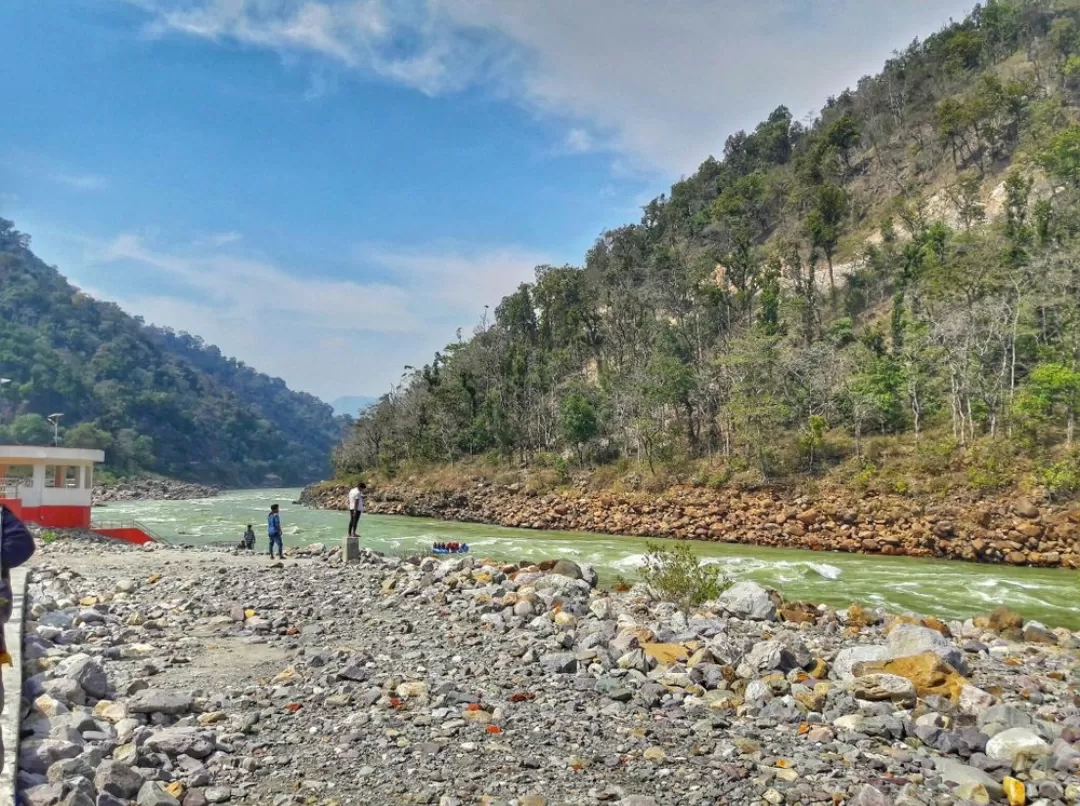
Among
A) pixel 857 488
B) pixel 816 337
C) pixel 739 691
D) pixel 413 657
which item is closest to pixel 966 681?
pixel 739 691

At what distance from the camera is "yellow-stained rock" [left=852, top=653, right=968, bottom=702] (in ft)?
21.4

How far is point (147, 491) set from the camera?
258 feet

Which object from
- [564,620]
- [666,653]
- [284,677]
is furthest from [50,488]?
[666,653]

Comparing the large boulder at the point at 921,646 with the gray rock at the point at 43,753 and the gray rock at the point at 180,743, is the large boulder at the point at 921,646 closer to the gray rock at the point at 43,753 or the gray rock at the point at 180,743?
the gray rock at the point at 180,743

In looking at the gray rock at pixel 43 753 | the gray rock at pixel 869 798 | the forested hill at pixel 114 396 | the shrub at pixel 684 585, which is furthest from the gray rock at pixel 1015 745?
the forested hill at pixel 114 396

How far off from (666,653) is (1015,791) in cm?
319

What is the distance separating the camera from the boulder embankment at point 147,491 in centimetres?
7362

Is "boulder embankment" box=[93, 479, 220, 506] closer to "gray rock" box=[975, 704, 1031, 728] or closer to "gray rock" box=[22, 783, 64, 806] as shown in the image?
"gray rock" box=[22, 783, 64, 806]

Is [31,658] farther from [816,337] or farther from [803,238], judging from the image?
[803,238]

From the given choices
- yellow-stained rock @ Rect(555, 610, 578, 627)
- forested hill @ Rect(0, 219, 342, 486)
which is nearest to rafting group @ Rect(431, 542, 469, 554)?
yellow-stained rock @ Rect(555, 610, 578, 627)

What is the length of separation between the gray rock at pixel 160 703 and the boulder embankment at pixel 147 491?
7136 cm

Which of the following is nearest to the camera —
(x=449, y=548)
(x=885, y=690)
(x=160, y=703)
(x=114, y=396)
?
(x=160, y=703)

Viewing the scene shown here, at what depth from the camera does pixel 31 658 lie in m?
6.57

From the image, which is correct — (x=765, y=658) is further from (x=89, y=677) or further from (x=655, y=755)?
(x=89, y=677)
